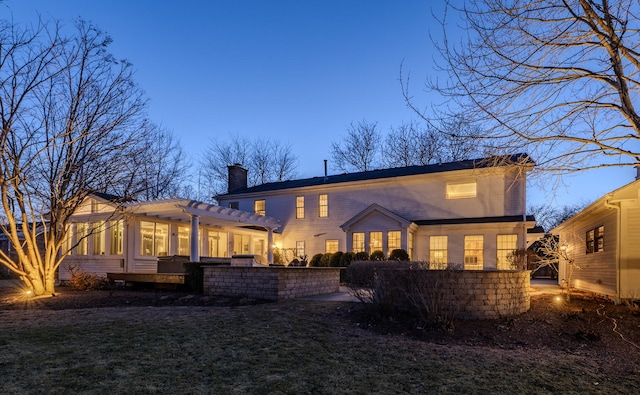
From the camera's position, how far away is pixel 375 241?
1894cm

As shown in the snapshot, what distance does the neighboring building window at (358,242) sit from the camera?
761 inches

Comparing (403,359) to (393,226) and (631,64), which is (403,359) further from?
(393,226)

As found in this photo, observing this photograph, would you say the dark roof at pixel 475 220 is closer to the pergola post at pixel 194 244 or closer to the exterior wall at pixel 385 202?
the exterior wall at pixel 385 202

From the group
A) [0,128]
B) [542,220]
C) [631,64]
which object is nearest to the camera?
[631,64]

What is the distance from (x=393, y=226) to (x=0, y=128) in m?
14.7

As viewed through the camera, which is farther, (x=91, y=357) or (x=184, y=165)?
(x=184, y=165)

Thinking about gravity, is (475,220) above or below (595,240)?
above

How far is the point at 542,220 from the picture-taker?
140 ft

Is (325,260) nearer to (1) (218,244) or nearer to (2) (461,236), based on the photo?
(1) (218,244)

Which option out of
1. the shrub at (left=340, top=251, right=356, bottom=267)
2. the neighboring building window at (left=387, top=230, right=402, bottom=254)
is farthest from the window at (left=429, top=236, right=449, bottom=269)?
the shrub at (left=340, top=251, right=356, bottom=267)

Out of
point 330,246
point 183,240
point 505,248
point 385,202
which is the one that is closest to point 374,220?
point 385,202

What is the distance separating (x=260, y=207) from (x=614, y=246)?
58.6 feet

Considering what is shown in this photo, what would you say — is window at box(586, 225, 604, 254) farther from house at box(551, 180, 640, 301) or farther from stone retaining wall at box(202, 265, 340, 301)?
stone retaining wall at box(202, 265, 340, 301)

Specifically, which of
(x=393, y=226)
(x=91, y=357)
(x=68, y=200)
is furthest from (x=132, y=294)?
(x=393, y=226)
